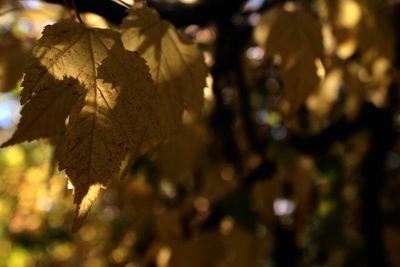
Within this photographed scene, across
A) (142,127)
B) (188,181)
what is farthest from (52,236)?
(142,127)

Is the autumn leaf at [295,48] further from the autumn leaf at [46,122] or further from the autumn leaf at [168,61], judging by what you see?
the autumn leaf at [46,122]

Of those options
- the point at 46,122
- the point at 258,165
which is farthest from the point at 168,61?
the point at 258,165

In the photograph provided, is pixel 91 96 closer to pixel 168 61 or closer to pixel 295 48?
pixel 168 61

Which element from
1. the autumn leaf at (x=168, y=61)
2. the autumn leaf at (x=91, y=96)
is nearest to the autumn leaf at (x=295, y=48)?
the autumn leaf at (x=168, y=61)

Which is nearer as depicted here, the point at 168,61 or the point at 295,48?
the point at 168,61

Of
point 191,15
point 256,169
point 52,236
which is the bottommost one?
point 52,236

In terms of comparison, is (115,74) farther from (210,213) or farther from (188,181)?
(188,181)
